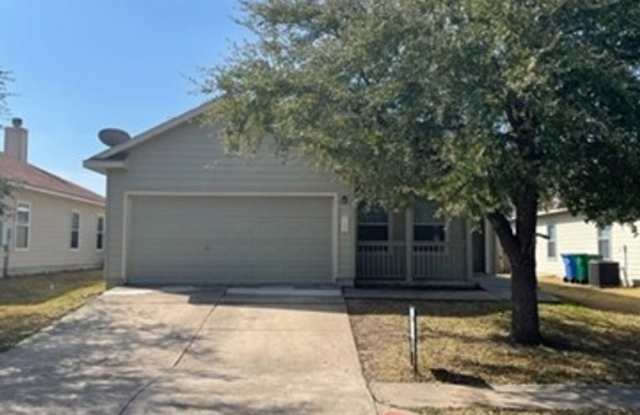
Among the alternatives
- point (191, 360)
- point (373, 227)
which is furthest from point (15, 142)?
point (191, 360)

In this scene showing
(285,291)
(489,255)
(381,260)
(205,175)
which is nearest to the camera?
(285,291)

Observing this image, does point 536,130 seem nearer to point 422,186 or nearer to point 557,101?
point 557,101

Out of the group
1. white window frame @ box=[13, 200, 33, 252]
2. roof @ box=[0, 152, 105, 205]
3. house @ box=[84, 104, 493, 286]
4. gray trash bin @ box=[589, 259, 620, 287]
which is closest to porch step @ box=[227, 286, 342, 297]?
house @ box=[84, 104, 493, 286]

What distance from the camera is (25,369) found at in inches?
338

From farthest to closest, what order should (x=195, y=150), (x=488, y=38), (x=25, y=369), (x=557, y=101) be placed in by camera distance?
1. (x=195, y=150)
2. (x=25, y=369)
3. (x=488, y=38)
4. (x=557, y=101)

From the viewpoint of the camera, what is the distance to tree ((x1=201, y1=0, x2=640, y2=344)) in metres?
7.48

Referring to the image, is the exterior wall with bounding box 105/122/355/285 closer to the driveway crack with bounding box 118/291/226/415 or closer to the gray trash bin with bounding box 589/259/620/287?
the driveway crack with bounding box 118/291/226/415

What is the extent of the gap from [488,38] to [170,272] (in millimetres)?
10931

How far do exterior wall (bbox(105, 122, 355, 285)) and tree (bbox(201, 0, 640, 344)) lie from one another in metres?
5.75

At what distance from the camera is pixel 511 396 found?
7676 millimetres

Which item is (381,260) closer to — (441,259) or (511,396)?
(441,259)

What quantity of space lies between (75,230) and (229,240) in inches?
502

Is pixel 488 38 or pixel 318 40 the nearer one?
pixel 488 38

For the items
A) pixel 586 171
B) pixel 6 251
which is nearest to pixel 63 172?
pixel 6 251
